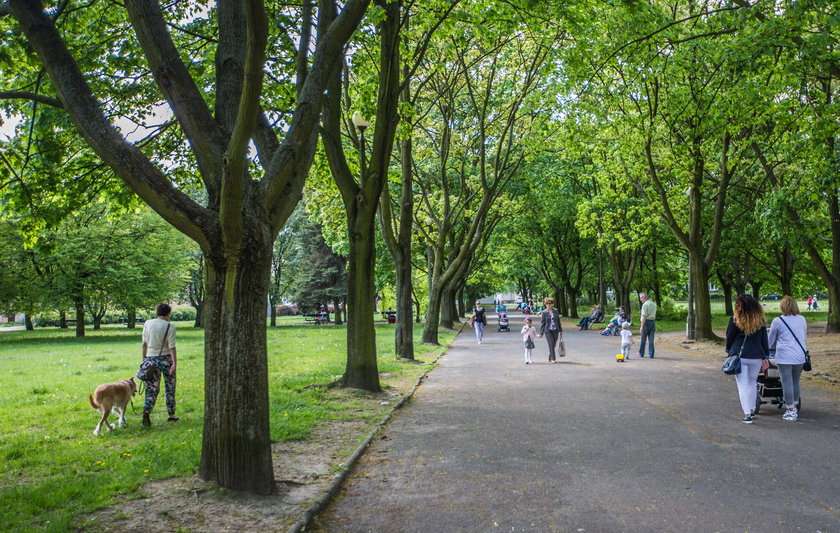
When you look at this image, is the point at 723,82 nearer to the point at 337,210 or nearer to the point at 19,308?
the point at 337,210

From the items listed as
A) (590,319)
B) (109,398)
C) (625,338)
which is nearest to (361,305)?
(109,398)

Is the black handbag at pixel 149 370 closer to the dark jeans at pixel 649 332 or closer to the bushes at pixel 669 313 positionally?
the dark jeans at pixel 649 332

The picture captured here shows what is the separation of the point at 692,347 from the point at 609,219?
8656 mm

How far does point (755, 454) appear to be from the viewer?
687cm

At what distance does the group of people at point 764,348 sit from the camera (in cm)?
866

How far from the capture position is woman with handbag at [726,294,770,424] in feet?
28.5

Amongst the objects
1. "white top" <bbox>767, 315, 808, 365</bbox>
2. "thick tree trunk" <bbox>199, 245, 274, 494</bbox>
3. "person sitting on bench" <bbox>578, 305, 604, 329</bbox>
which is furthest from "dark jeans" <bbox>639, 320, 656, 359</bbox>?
"person sitting on bench" <bbox>578, 305, 604, 329</bbox>

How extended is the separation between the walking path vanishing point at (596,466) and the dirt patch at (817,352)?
65.2 inches

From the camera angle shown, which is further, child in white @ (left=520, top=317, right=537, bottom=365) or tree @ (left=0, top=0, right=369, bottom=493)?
child in white @ (left=520, top=317, right=537, bottom=365)

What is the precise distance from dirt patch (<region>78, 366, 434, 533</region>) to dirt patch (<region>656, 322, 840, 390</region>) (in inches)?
405

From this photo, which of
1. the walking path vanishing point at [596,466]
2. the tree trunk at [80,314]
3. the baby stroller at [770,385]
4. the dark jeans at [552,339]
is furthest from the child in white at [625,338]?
the tree trunk at [80,314]

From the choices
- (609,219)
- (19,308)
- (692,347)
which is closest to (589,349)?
(692,347)

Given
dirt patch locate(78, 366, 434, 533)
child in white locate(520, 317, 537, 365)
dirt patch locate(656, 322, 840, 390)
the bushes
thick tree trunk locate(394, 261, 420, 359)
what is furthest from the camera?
the bushes

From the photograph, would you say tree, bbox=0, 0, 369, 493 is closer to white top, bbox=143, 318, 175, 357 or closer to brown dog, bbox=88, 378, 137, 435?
brown dog, bbox=88, 378, 137, 435
